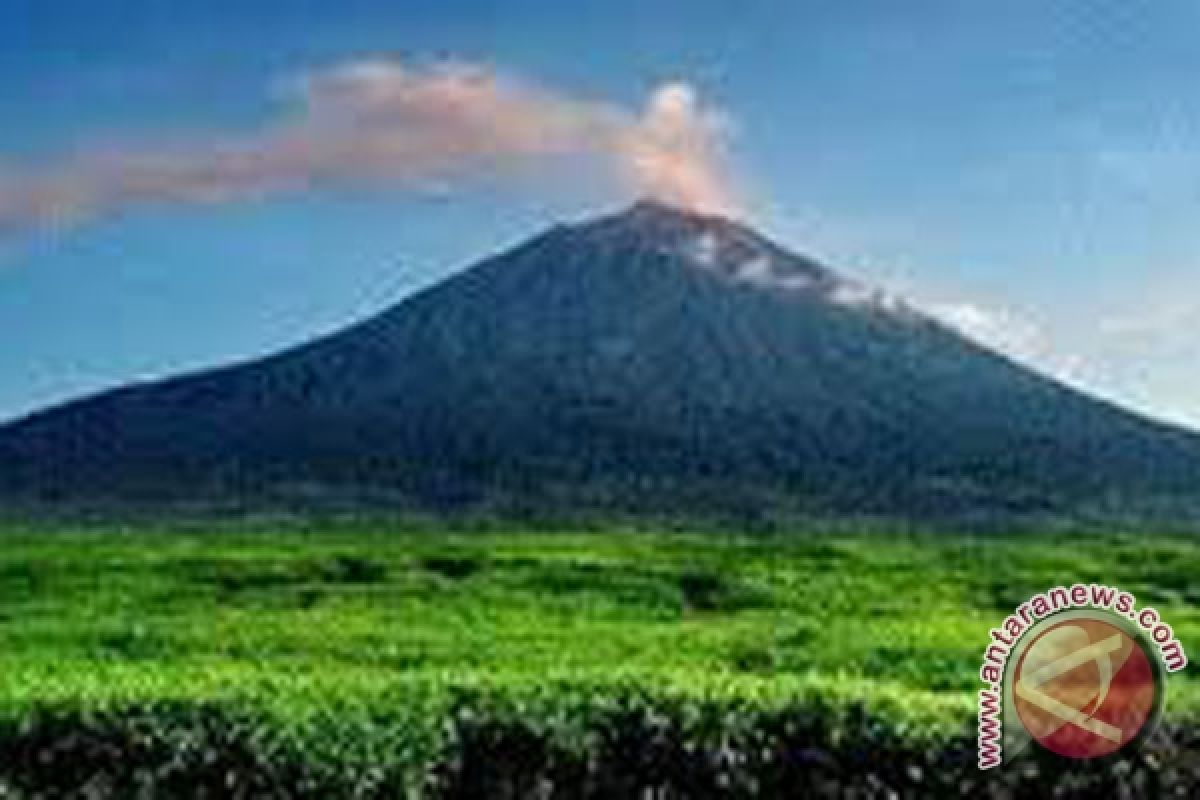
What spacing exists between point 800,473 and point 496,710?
159547mm

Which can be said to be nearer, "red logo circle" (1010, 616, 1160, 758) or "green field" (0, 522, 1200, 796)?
"red logo circle" (1010, 616, 1160, 758)

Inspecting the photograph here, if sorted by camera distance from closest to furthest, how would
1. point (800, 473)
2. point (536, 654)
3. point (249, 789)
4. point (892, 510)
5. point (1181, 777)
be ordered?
point (1181, 777), point (249, 789), point (536, 654), point (892, 510), point (800, 473)

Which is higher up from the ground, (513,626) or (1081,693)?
(513,626)

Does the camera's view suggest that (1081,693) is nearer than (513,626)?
Yes

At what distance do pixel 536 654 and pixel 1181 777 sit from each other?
1348 centimetres

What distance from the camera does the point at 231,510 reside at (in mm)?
167250

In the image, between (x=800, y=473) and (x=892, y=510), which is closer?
(x=892, y=510)

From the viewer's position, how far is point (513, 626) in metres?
40.6

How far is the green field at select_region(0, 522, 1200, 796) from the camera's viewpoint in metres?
25.3

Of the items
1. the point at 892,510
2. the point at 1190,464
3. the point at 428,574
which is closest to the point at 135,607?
the point at 428,574

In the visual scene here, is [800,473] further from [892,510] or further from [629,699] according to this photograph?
[629,699]

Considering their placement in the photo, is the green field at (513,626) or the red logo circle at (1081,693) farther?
the green field at (513,626)

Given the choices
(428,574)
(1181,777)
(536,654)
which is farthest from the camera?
(428,574)

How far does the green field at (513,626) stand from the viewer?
83.1 feet
